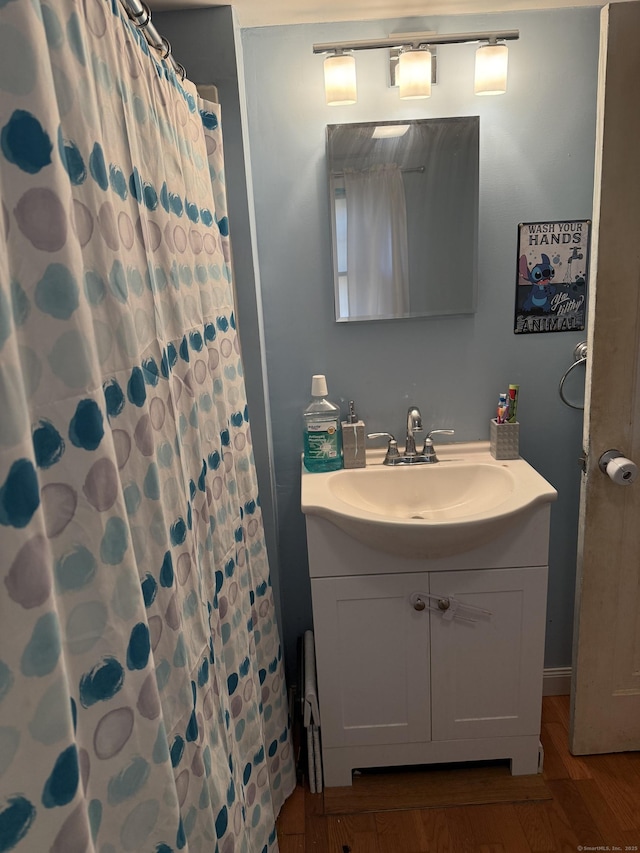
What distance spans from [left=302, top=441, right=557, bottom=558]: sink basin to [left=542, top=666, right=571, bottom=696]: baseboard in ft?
2.66

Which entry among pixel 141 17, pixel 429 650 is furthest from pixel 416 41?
pixel 429 650

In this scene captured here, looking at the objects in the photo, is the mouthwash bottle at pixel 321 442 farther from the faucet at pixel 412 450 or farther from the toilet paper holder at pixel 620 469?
the toilet paper holder at pixel 620 469

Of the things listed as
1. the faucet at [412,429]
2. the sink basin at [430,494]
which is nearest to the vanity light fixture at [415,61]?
the faucet at [412,429]

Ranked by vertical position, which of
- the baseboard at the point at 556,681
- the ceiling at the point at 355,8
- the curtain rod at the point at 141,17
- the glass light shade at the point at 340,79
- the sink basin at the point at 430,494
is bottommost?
the baseboard at the point at 556,681

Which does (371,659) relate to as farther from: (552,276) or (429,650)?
(552,276)

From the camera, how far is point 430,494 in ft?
5.98

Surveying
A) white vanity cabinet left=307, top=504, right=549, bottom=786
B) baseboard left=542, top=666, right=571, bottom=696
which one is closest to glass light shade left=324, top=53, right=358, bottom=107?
white vanity cabinet left=307, top=504, right=549, bottom=786

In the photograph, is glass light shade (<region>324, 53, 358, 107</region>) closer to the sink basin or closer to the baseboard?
the sink basin

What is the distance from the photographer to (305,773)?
187cm

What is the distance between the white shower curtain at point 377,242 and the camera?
5.78 ft

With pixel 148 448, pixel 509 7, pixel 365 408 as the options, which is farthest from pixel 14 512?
pixel 509 7

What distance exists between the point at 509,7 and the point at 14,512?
1783mm

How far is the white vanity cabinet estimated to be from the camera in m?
1.62

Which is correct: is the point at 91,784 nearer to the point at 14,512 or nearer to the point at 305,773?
the point at 14,512
